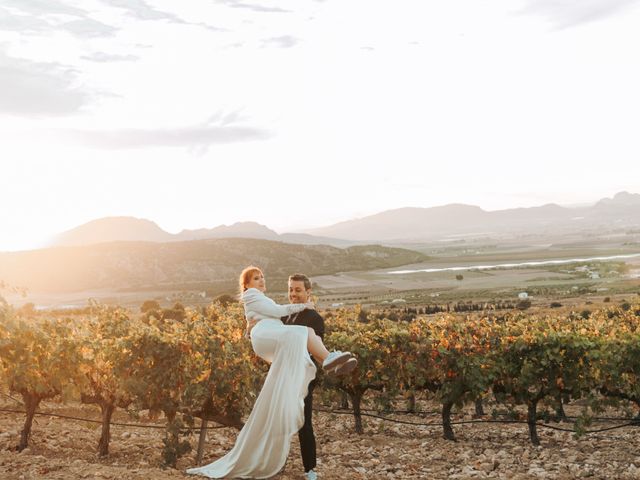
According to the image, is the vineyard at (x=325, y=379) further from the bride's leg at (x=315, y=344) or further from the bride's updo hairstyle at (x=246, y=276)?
the bride's leg at (x=315, y=344)

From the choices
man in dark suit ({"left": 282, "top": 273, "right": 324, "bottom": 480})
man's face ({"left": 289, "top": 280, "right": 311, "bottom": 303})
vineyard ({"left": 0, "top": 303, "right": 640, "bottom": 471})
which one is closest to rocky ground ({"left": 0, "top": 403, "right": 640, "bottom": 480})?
vineyard ({"left": 0, "top": 303, "right": 640, "bottom": 471})

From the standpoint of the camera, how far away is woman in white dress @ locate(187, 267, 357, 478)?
749 centimetres

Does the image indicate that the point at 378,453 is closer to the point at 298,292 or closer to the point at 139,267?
the point at 298,292

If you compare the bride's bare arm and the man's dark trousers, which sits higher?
the bride's bare arm

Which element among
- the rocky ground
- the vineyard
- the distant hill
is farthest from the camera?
the distant hill

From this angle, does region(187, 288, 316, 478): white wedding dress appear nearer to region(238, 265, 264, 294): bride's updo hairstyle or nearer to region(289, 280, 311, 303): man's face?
region(238, 265, 264, 294): bride's updo hairstyle

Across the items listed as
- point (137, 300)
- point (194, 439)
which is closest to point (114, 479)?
point (194, 439)

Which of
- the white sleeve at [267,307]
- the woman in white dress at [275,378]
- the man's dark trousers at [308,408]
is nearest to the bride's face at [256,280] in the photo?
the woman in white dress at [275,378]

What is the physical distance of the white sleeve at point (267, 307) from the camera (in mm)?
7402

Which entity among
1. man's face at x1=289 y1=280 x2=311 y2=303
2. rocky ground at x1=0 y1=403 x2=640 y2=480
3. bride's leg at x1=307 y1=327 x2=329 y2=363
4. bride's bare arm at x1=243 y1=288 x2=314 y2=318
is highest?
man's face at x1=289 y1=280 x2=311 y2=303

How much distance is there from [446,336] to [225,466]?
22.8 ft

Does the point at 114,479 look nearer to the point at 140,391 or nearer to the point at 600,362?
the point at 140,391

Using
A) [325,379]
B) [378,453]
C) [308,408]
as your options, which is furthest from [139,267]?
[308,408]

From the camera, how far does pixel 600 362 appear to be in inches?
499
